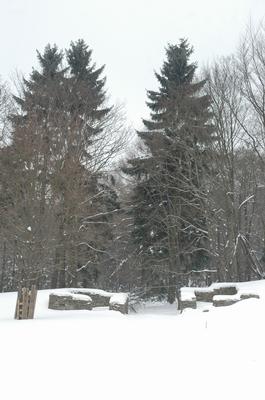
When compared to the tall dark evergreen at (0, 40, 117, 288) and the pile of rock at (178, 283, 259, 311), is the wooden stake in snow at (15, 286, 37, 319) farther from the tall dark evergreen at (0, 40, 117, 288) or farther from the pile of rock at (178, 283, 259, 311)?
the pile of rock at (178, 283, 259, 311)

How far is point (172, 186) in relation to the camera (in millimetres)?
24078

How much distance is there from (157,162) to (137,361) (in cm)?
1808

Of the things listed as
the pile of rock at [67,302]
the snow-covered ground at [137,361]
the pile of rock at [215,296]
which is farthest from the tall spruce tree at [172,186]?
the snow-covered ground at [137,361]

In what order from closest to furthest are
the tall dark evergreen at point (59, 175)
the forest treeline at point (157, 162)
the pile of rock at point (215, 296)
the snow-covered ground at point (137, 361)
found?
the snow-covered ground at point (137, 361) → the pile of rock at point (215, 296) → the tall dark evergreen at point (59, 175) → the forest treeline at point (157, 162)

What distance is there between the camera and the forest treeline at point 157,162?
20984 millimetres

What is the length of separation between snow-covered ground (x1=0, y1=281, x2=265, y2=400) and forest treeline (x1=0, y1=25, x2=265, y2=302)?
1028cm

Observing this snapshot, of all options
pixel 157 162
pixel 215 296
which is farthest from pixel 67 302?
pixel 157 162

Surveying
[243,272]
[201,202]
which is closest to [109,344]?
[201,202]

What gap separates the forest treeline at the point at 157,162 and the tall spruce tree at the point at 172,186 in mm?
63

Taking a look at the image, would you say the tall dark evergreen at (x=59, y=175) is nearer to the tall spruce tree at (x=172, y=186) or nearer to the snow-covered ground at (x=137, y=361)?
the tall spruce tree at (x=172, y=186)

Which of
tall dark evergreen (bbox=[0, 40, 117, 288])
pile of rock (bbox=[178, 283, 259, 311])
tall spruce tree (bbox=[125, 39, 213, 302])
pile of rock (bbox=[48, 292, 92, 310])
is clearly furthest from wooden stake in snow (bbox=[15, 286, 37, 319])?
tall spruce tree (bbox=[125, 39, 213, 302])

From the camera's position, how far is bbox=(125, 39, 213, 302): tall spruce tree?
2292 centimetres

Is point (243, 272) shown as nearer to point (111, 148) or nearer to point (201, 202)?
point (201, 202)

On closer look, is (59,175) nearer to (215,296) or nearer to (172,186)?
(172,186)
